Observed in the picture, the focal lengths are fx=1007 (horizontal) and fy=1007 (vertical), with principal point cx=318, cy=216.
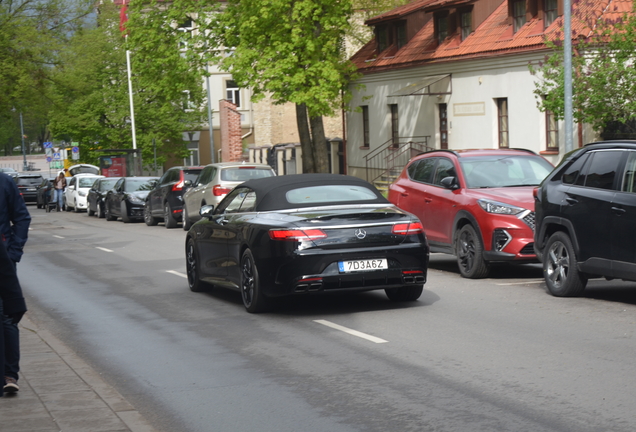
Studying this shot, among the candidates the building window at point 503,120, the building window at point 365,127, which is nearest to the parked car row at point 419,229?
the building window at point 503,120

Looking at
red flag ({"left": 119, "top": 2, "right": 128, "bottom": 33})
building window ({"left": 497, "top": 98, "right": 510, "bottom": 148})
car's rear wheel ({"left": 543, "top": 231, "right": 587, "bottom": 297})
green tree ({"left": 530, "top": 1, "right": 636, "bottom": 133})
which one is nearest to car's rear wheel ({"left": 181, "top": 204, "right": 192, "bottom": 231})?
green tree ({"left": 530, "top": 1, "right": 636, "bottom": 133})

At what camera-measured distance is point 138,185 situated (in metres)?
33.4

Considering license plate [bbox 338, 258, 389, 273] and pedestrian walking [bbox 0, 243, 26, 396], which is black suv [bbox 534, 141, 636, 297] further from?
pedestrian walking [bbox 0, 243, 26, 396]

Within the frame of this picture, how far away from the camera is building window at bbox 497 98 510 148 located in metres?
33.4

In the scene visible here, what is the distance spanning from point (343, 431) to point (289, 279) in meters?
4.31

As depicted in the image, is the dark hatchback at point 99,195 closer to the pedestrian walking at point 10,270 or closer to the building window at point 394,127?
the building window at point 394,127

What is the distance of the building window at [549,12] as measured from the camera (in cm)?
3083

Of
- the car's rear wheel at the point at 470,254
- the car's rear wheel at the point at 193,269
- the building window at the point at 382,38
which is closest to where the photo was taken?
the car's rear wheel at the point at 193,269

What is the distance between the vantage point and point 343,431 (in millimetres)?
5914

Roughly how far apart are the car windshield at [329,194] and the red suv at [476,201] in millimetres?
2509

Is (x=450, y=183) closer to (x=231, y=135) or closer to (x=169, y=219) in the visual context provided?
(x=169, y=219)

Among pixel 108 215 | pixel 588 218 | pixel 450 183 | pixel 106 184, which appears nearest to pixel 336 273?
pixel 588 218

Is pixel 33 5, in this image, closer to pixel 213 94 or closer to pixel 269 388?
pixel 213 94

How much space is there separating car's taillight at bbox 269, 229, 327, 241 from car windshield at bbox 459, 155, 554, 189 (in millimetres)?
4331
